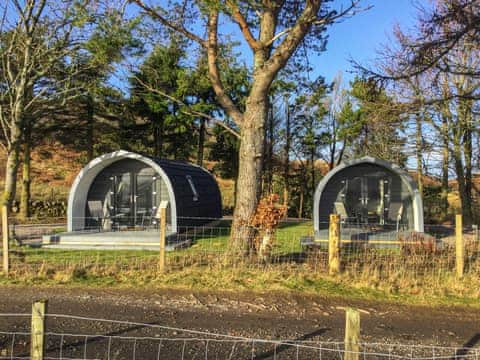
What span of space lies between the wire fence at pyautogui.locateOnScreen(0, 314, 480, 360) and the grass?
2.17 metres

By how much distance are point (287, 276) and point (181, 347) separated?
138 inches

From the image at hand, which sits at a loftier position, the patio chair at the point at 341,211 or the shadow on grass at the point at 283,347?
the patio chair at the point at 341,211

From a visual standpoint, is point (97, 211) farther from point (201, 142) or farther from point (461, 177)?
point (461, 177)

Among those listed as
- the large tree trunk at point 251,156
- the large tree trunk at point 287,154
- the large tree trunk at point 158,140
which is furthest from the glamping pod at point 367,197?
the large tree trunk at point 158,140

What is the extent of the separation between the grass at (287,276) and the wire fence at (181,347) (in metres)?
2.17

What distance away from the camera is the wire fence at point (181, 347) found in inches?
183

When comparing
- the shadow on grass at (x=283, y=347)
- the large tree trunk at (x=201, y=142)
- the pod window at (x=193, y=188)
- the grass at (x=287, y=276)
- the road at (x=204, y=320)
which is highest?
the large tree trunk at (x=201, y=142)

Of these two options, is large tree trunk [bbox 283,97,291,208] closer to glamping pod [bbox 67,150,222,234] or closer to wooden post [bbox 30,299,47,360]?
glamping pod [bbox 67,150,222,234]

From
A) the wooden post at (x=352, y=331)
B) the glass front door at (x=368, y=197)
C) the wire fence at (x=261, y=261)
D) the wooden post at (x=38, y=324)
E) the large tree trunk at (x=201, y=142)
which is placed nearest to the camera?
the wooden post at (x=352, y=331)

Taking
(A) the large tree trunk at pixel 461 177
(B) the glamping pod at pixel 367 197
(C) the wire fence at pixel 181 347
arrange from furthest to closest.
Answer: (A) the large tree trunk at pixel 461 177 → (B) the glamping pod at pixel 367 197 → (C) the wire fence at pixel 181 347

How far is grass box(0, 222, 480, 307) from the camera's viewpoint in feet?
24.2

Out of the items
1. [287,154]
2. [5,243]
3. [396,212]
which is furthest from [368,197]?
A: [5,243]

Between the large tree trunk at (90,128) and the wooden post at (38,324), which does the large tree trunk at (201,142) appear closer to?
the large tree trunk at (90,128)

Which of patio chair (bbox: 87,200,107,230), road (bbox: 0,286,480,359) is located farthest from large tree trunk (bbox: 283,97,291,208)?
road (bbox: 0,286,480,359)
